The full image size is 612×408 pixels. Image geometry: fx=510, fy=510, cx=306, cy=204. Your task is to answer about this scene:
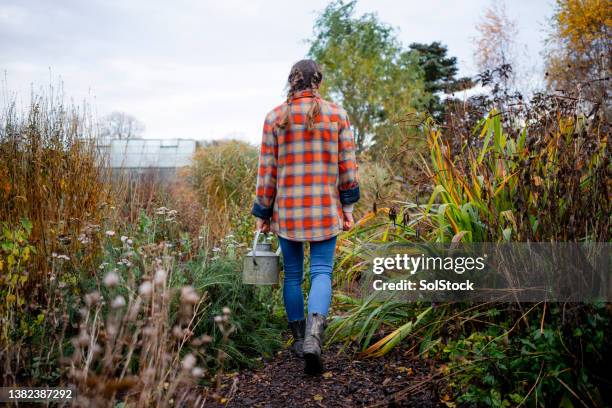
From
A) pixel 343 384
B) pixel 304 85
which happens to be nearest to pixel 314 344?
pixel 343 384

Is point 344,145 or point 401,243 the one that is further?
point 401,243

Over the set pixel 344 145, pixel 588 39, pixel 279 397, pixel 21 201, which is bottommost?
pixel 279 397

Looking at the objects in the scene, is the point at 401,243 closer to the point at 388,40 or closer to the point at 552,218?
the point at 552,218

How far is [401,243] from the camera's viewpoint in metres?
3.16

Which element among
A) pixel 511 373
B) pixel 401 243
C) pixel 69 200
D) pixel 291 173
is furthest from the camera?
pixel 69 200

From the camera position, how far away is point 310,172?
2852mm

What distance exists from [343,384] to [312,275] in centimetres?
62

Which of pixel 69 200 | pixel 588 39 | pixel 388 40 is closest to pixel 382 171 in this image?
pixel 69 200

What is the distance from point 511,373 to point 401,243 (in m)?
1.15

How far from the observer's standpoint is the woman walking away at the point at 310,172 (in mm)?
2838

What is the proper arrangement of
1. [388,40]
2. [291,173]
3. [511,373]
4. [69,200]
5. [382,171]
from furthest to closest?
[388,40], [382,171], [69,200], [291,173], [511,373]

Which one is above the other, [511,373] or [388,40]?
[388,40]

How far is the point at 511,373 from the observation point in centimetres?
214

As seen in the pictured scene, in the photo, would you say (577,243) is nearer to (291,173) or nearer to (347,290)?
(291,173)
